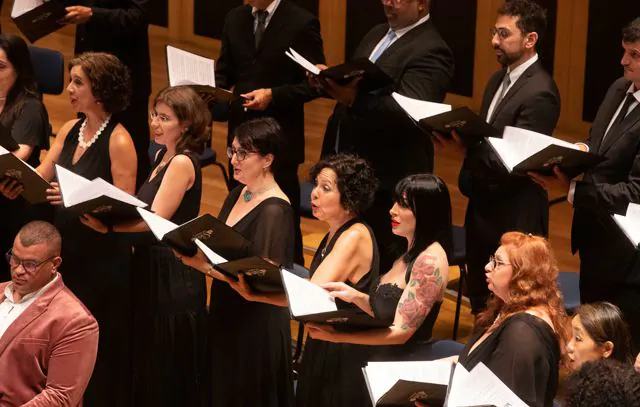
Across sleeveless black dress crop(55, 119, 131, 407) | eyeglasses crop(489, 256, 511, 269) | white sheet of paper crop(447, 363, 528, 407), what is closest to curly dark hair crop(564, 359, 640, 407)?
white sheet of paper crop(447, 363, 528, 407)

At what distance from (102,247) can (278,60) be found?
1.36 m

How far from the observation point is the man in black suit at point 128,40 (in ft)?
21.4

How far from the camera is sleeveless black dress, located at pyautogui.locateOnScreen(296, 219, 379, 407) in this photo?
4.45m

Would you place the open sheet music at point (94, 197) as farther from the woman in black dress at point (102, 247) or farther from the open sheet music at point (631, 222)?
the open sheet music at point (631, 222)

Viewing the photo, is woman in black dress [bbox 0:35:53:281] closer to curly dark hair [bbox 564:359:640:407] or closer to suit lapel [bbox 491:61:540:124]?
suit lapel [bbox 491:61:540:124]

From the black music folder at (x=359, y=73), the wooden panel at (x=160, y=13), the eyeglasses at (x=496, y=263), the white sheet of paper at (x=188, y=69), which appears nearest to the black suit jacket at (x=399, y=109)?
the black music folder at (x=359, y=73)

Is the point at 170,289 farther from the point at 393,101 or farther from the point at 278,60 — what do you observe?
the point at 278,60

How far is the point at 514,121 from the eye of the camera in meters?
5.06

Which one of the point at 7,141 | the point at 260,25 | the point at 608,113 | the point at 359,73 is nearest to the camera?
the point at 608,113

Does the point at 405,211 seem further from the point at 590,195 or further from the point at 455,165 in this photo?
the point at 455,165

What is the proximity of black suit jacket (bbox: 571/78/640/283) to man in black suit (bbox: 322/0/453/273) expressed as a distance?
0.88 meters

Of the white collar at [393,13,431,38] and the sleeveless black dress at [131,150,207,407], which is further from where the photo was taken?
the white collar at [393,13,431,38]

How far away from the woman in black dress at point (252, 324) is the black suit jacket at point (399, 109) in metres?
0.70

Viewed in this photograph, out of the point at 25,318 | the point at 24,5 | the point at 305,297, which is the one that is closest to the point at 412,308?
the point at 305,297
